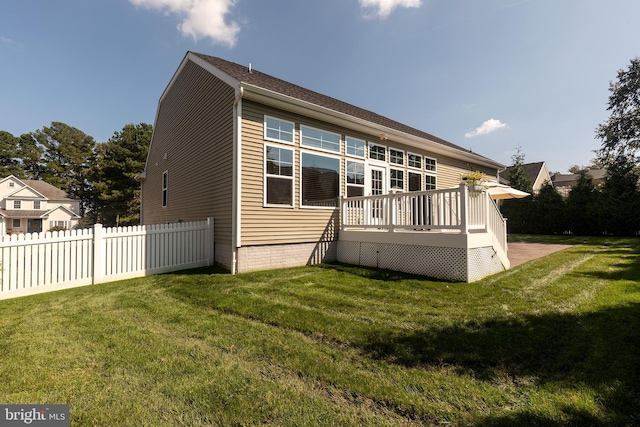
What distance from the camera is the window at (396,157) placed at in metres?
9.38

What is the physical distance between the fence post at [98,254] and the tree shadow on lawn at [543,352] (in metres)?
5.89

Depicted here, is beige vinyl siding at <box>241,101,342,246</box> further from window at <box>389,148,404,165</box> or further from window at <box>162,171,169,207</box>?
window at <box>162,171,169,207</box>

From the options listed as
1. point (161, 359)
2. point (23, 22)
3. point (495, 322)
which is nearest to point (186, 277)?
point (161, 359)

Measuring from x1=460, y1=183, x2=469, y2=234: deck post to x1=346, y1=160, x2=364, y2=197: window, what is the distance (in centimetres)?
353

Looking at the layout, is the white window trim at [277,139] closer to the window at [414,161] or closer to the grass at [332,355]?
the grass at [332,355]

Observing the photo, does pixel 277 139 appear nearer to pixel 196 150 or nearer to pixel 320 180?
pixel 320 180

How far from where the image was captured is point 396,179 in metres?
9.56

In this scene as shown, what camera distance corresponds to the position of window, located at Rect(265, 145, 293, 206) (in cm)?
667

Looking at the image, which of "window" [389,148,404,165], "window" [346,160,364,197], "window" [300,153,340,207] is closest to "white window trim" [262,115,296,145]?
"window" [300,153,340,207]

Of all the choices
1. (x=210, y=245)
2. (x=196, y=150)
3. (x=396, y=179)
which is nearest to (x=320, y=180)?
(x=396, y=179)

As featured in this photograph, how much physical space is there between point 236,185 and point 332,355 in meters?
4.58

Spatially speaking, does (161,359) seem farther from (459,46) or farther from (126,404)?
(459,46)

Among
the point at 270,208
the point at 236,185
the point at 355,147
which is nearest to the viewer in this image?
the point at 236,185

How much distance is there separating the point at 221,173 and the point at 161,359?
16.7 ft
